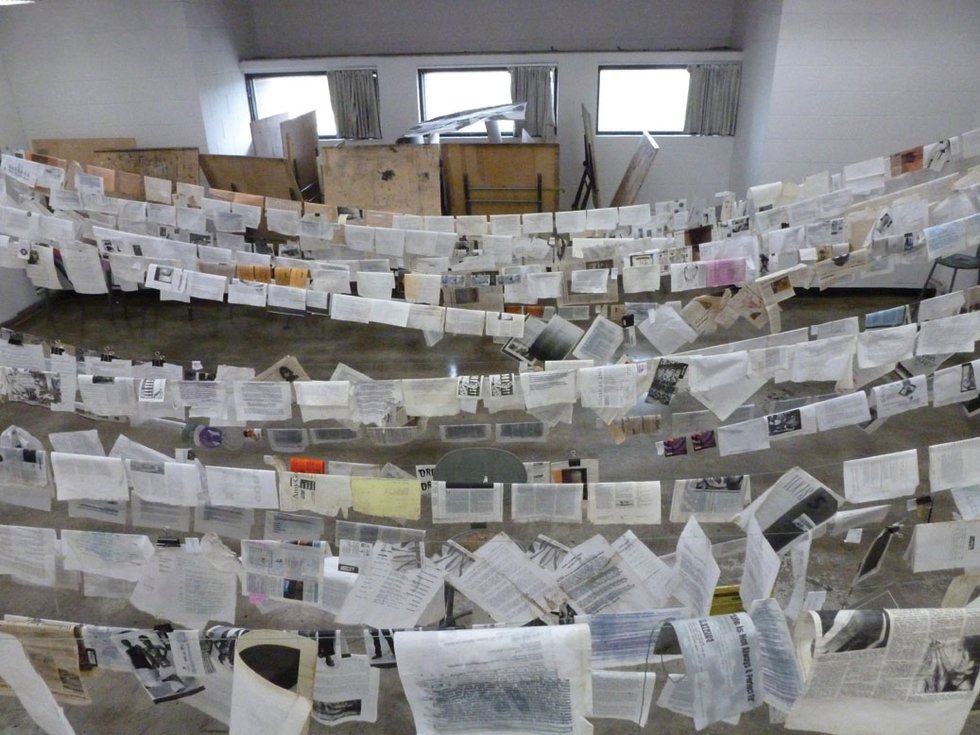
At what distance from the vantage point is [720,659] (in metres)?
1.93

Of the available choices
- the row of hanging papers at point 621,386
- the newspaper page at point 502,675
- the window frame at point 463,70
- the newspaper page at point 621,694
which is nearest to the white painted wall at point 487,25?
the window frame at point 463,70

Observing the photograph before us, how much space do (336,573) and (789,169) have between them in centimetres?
626

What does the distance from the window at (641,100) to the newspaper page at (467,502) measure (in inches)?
266

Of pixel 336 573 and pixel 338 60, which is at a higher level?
pixel 338 60

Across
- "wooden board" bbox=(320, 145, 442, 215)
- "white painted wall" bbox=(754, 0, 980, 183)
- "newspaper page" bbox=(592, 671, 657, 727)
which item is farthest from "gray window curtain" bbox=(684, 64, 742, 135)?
"newspaper page" bbox=(592, 671, 657, 727)

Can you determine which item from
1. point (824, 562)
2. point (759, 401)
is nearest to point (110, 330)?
point (759, 401)

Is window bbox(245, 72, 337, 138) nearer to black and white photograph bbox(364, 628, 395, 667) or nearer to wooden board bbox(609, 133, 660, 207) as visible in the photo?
wooden board bbox(609, 133, 660, 207)

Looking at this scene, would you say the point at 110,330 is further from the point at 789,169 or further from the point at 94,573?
the point at 789,169

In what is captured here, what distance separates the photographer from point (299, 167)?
7.87 m

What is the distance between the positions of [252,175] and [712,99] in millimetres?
5081

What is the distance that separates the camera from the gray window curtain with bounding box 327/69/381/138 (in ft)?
27.9

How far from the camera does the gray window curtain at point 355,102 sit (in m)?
8.50

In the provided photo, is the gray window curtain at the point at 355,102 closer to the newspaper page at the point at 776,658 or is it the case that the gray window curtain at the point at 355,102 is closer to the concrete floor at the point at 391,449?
the concrete floor at the point at 391,449

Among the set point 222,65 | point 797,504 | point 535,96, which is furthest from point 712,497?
point 222,65
